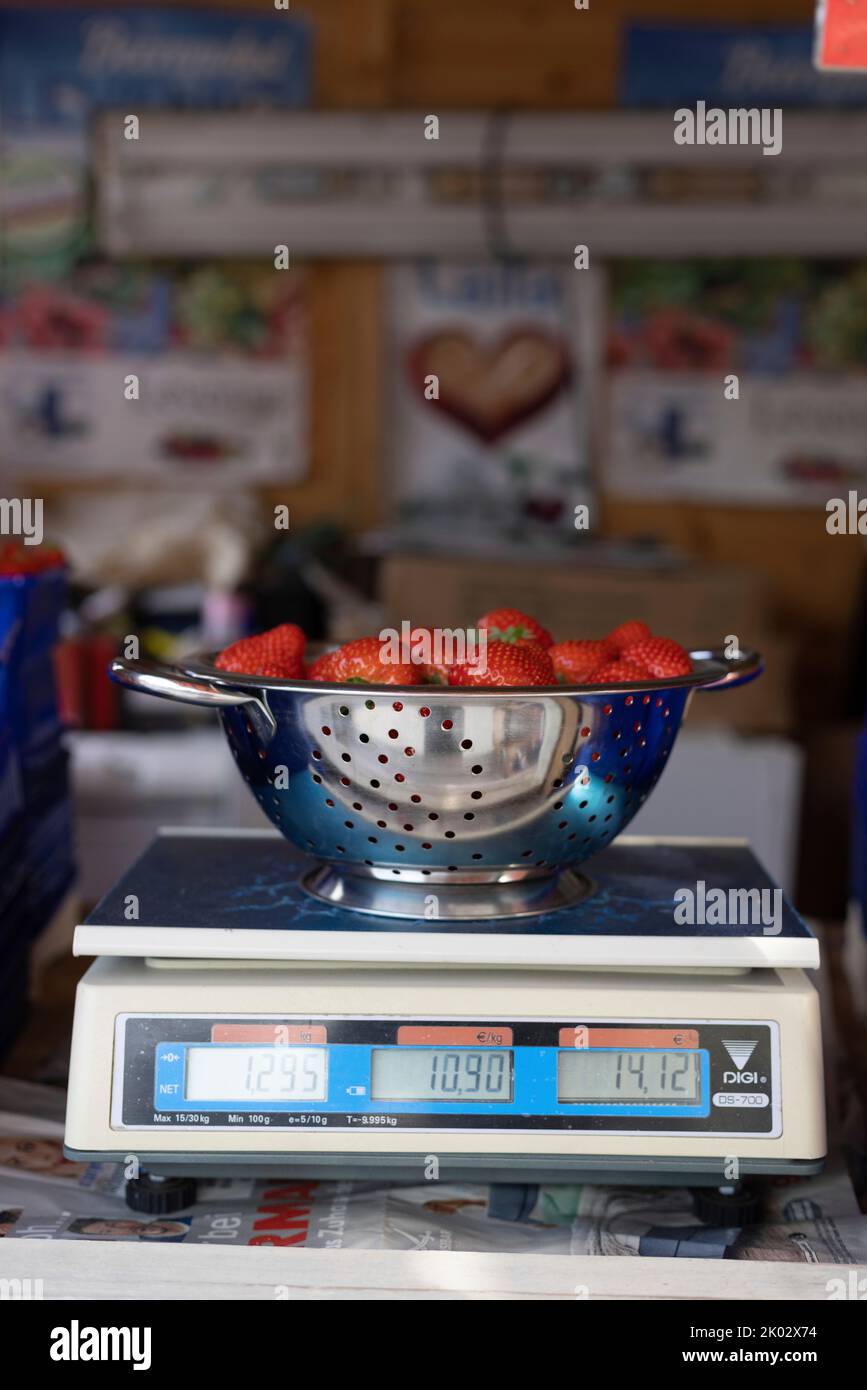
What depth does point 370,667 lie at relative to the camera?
1.00 meters

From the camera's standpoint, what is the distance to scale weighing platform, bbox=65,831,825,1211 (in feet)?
3.09

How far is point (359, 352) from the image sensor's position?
11.7ft

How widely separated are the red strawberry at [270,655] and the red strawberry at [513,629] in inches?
5.6

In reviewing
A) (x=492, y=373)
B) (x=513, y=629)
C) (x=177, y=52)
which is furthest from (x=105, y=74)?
(x=513, y=629)

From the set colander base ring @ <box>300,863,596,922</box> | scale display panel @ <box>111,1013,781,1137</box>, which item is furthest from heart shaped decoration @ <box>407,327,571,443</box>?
scale display panel @ <box>111,1013,781,1137</box>

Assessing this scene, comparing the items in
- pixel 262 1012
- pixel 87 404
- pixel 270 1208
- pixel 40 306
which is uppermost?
pixel 40 306

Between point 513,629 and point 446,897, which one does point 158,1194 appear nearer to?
point 446,897

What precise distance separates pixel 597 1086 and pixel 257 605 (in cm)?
216

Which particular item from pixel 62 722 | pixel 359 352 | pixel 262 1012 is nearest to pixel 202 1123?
pixel 262 1012

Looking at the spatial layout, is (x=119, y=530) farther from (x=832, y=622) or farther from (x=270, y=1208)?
(x=270, y=1208)

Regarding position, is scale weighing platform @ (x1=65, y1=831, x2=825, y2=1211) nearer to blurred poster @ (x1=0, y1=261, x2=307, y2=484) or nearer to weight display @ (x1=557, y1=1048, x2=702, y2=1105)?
weight display @ (x1=557, y1=1048, x2=702, y2=1105)

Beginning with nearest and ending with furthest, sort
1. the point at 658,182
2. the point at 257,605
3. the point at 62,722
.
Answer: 1. the point at 62,722
2. the point at 257,605
3. the point at 658,182

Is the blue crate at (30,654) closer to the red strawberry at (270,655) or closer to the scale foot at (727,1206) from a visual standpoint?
the red strawberry at (270,655)

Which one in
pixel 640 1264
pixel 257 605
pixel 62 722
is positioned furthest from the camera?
pixel 257 605
